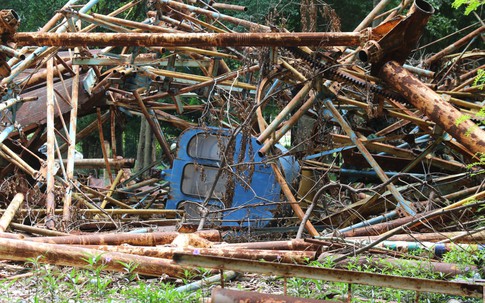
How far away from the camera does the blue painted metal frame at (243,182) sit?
7.17 m

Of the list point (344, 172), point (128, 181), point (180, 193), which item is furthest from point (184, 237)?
point (128, 181)

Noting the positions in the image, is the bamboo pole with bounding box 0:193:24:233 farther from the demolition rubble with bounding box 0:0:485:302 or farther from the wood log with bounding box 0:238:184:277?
the wood log with bounding box 0:238:184:277

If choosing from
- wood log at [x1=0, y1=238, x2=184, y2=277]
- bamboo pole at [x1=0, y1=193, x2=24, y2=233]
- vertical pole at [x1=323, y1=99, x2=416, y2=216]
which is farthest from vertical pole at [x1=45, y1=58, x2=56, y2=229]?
vertical pole at [x1=323, y1=99, x2=416, y2=216]

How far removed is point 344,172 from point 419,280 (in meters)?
5.21

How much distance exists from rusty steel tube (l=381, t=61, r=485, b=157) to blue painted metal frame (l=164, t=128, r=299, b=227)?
1.81m

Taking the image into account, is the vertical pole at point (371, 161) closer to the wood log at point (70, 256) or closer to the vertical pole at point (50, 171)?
the wood log at point (70, 256)

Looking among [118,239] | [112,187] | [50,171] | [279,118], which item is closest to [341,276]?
[118,239]

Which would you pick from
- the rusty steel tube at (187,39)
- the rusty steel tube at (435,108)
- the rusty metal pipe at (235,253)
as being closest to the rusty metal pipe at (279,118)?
the rusty steel tube at (187,39)

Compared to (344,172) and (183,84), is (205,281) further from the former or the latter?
(183,84)

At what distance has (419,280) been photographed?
3246 mm

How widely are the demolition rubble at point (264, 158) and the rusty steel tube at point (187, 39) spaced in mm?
14

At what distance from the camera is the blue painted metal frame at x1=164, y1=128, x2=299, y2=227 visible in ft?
23.5

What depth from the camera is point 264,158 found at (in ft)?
23.2

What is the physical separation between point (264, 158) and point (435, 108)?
2402 millimetres
